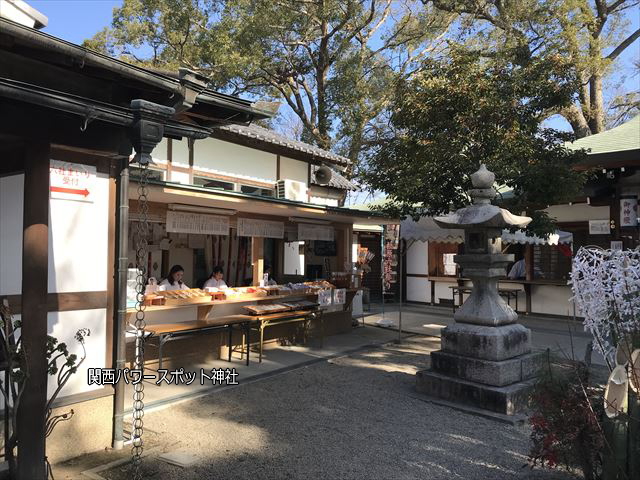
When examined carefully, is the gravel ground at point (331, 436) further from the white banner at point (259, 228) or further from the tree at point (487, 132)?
the tree at point (487, 132)

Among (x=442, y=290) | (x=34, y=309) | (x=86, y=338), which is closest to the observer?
(x=34, y=309)

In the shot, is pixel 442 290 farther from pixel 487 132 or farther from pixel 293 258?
pixel 487 132

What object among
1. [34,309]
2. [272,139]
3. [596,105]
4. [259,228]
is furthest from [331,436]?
[596,105]

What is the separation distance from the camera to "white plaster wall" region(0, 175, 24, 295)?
4.18 m

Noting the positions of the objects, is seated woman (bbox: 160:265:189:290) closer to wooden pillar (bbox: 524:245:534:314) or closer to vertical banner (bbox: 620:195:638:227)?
vertical banner (bbox: 620:195:638:227)

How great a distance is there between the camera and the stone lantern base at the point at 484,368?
591 cm

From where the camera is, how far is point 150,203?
303 inches

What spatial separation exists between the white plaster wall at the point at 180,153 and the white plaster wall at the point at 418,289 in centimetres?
1064

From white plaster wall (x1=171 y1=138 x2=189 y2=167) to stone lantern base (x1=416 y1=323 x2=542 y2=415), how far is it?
20.5 feet

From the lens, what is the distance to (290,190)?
1195 cm

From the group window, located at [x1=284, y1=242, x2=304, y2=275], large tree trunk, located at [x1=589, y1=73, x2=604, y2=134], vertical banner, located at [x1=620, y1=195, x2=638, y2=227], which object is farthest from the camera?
large tree trunk, located at [x1=589, y1=73, x2=604, y2=134]

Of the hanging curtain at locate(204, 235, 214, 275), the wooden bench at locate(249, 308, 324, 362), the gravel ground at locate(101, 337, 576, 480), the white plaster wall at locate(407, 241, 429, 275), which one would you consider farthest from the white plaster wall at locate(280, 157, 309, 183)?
the gravel ground at locate(101, 337, 576, 480)

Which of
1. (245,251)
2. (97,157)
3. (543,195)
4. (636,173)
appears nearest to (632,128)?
(636,173)

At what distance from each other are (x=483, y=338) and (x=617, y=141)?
296 inches
